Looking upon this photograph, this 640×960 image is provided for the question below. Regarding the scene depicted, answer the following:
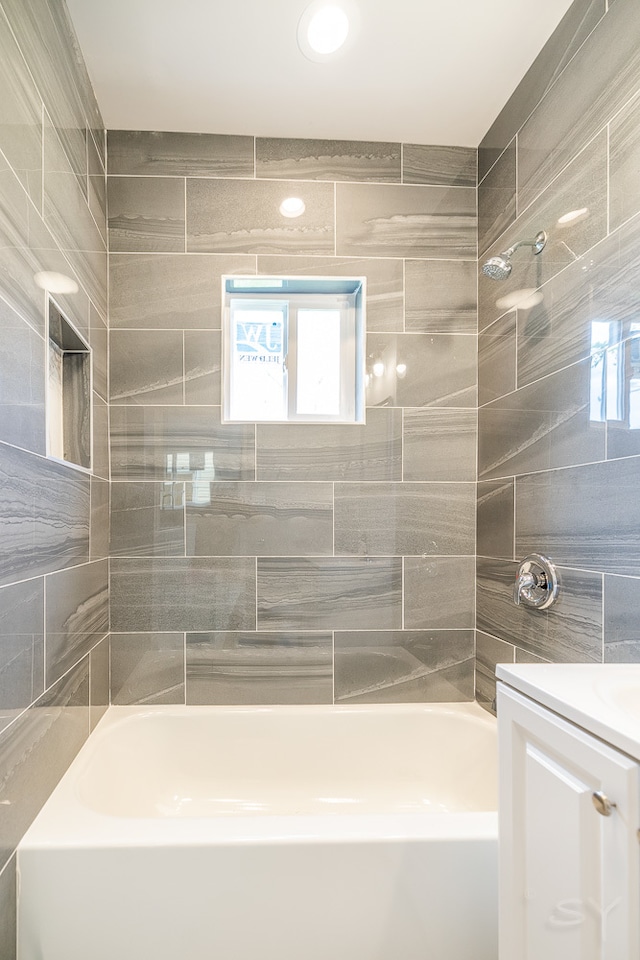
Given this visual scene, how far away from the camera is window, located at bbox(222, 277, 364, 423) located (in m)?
2.40

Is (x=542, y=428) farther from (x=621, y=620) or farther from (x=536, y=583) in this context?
(x=621, y=620)

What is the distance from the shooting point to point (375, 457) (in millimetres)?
2330

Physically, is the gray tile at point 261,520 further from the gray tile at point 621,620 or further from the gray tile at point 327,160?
the gray tile at point 327,160

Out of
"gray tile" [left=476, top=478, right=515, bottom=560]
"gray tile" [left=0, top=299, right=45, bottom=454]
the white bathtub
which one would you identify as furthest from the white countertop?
"gray tile" [left=0, top=299, right=45, bottom=454]

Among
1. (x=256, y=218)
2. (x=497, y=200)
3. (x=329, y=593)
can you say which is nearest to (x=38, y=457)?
(x=329, y=593)

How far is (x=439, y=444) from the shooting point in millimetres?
2361

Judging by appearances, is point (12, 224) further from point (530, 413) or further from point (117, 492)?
point (530, 413)

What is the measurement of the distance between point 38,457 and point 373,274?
1.44 m

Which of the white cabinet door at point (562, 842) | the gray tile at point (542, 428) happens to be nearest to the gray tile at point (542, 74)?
the gray tile at point (542, 428)

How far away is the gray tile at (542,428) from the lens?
1615mm

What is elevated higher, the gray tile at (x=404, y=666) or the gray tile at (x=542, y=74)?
the gray tile at (x=542, y=74)

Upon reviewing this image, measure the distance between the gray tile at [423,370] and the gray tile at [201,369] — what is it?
564 mm

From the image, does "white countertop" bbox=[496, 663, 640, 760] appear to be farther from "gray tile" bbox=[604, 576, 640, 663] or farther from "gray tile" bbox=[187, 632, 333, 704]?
"gray tile" bbox=[187, 632, 333, 704]

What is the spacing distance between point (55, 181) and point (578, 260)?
4.52 feet
